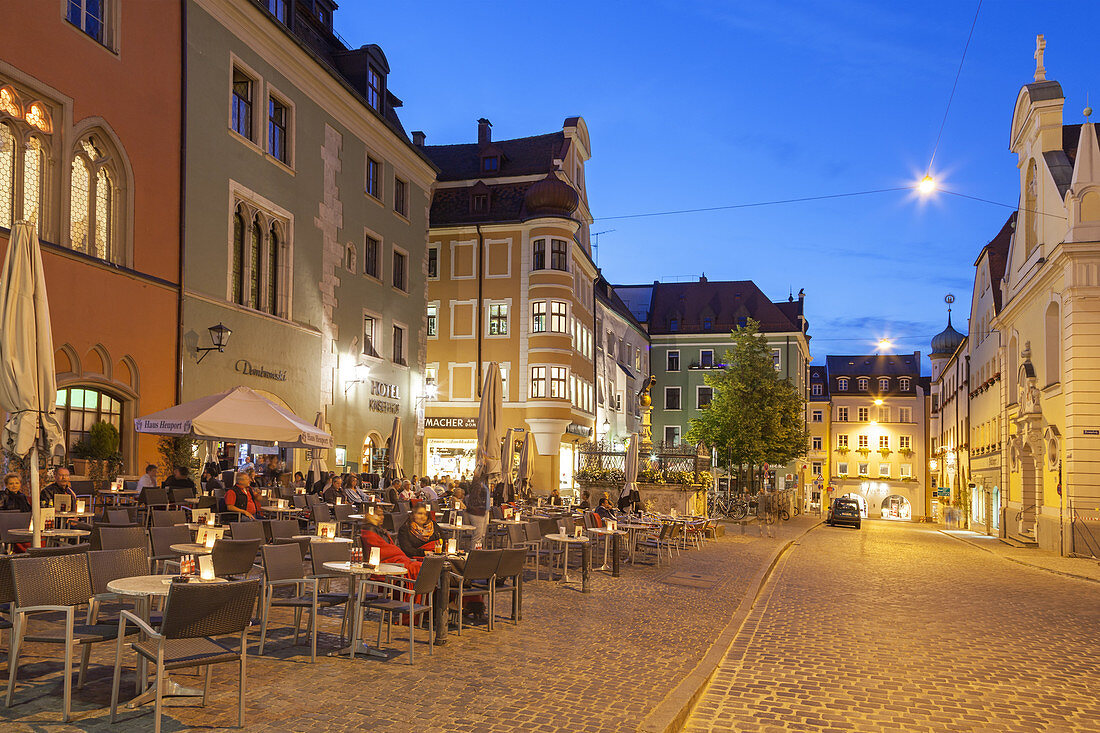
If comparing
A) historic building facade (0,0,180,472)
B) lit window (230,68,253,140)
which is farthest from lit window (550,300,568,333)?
historic building facade (0,0,180,472)

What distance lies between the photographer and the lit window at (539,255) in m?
44.0

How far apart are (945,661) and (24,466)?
14.8 meters

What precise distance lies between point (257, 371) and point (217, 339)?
2447mm

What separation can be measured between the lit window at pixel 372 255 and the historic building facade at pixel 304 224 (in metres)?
0.06

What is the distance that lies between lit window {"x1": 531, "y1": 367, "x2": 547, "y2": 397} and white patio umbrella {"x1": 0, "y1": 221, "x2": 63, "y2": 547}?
115ft

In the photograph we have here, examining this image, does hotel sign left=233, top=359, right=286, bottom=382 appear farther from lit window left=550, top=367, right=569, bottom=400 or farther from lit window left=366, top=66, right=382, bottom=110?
lit window left=550, top=367, right=569, bottom=400

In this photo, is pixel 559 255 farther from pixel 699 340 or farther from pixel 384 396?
pixel 699 340

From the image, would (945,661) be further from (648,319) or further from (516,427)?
(648,319)

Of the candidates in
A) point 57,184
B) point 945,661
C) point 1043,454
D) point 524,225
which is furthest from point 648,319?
point 945,661

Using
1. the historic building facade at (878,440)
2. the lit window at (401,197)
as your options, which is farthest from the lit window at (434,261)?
the historic building facade at (878,440)

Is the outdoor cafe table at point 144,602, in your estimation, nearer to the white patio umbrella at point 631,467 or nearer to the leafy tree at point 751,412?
the white patio umbrella at point 631,467

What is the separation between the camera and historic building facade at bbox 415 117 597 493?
144 feet

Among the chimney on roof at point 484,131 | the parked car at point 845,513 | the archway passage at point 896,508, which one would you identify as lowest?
the archway passage at point 896,508

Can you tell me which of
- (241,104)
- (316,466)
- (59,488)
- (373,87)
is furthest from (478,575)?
(373,87)
